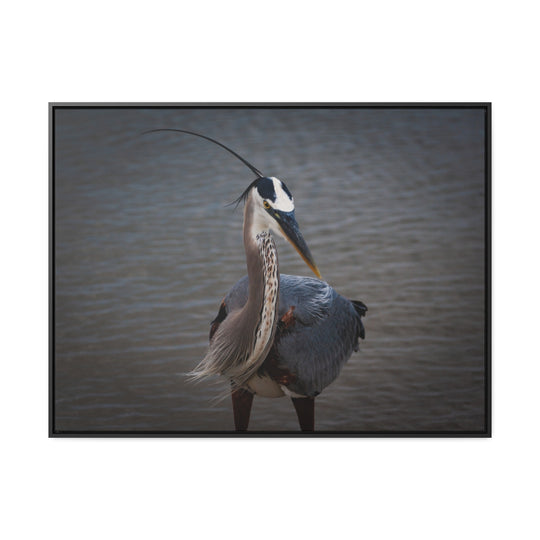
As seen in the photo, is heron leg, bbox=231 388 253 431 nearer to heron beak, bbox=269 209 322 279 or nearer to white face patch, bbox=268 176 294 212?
heron beak, bbox=269 209 322 279

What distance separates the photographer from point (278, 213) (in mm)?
3061

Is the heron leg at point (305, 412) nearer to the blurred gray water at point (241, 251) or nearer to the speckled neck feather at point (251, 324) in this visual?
the blurred gray water at point (241, 251)

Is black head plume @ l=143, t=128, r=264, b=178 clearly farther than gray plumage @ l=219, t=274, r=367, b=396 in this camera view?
Yes

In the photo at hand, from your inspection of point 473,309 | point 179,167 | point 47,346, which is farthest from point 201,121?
point 473,309

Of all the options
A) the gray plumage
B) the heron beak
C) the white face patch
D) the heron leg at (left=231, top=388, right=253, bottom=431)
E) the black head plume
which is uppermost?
the black head plume

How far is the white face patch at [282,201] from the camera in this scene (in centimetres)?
307

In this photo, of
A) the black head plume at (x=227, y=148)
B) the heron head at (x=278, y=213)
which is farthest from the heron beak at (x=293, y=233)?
the black head plume at (x=227, y=148)

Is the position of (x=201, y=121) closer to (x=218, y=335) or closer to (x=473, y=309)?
(x=218, y=335)

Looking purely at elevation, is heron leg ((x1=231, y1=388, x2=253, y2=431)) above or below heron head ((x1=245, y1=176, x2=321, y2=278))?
below

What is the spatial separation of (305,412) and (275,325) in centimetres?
40

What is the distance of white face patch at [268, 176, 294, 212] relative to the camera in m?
3.07

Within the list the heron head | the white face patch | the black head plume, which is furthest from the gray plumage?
the black head plume

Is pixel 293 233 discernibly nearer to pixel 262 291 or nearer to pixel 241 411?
pixel 262 291

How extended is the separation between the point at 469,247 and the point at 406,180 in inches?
14.7
